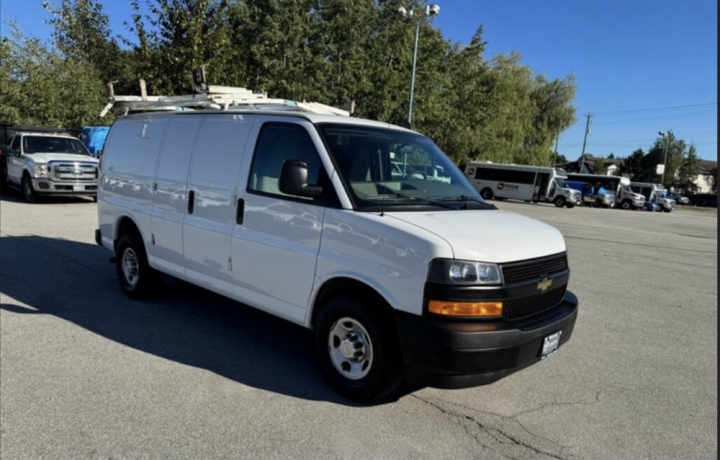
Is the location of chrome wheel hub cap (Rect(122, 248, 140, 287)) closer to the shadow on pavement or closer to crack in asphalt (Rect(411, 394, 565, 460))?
the shadow on pavement

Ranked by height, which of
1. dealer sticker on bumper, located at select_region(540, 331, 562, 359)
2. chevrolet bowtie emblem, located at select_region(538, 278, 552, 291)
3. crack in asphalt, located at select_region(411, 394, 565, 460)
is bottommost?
crack in asphalt, located at select_region(411, 394, 565, 460)

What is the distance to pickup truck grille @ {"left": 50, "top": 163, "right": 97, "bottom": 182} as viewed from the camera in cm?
1457

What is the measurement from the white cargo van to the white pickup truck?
11310 mm

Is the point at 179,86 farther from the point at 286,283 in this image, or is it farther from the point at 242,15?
the point at 286,283

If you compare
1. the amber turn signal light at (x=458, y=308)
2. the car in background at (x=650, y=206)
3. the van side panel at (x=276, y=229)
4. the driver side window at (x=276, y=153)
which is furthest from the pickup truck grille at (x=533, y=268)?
the car in background at (x=650, y=206)

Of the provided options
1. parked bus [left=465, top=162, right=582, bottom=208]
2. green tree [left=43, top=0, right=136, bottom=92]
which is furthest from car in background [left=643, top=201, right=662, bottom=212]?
green tree [left=43, top=0, right=136, bottom=92]

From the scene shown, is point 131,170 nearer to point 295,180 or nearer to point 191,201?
point 191,201

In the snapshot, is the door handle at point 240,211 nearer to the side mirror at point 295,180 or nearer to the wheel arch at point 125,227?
the side mirror at point 295,180

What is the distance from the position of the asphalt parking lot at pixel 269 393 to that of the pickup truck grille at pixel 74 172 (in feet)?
30.4

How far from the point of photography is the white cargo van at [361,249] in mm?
3221

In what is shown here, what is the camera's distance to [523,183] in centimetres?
3928

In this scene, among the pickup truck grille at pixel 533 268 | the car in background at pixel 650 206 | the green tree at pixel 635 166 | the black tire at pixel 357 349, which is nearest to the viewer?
the pickup truck grille at pixel 533 268

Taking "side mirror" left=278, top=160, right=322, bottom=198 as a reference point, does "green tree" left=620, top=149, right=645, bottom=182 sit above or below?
above

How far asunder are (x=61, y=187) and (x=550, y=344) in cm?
1512
